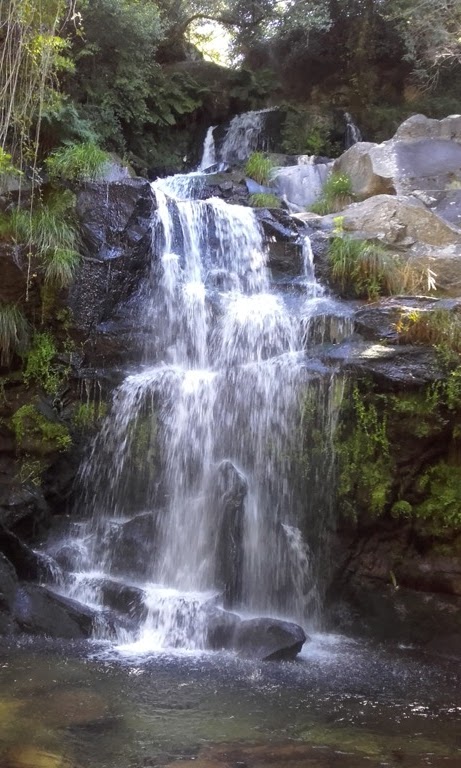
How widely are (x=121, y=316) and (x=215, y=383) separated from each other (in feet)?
6.33

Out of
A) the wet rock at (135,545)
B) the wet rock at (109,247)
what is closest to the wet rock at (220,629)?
the wet rock at (135,545)

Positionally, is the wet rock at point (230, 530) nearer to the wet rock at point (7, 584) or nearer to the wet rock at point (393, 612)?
the wet rock at point (393, 612)

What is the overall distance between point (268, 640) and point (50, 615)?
1.80 m

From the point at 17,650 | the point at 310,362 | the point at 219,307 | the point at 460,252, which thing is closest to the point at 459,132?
the point at 460,252

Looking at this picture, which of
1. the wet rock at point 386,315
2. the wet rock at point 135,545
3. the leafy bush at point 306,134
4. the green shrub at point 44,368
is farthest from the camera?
the leafy bush at point 306,134

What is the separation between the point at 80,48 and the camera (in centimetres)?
1288

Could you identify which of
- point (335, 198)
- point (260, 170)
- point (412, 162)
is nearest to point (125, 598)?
point (335, 198)

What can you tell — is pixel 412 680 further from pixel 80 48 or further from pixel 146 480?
pixel 80 48

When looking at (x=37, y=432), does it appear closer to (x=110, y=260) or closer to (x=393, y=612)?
(x=110, y=260)

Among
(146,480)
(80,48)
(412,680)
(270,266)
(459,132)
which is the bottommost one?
(412,680)

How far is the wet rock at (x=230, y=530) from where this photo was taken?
6.63 metres

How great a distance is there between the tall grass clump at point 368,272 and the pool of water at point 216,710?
529 cm

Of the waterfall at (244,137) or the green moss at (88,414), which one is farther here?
the waterfall at (244,137)

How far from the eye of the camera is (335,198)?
40.9ft
